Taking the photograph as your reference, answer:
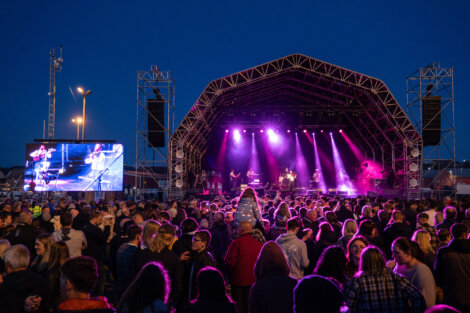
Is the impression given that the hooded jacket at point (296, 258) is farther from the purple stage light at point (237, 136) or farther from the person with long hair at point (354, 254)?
the purple stage light at point (237, 136)

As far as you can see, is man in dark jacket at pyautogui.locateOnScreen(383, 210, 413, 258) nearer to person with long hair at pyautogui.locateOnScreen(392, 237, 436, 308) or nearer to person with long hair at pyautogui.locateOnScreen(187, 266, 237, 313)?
person with long hair at pyautogui.locateOnScreen(392, 237, 436, 308)

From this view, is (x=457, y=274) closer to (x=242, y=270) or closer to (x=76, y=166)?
(x=242, y=270)

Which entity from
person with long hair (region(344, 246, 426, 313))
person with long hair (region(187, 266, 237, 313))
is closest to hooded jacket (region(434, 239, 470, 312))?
person with long hair (region(344, 246, 426, 313))

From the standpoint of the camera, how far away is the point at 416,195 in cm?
1983

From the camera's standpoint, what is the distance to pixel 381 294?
2.67 m

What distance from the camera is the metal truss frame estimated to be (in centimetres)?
1931

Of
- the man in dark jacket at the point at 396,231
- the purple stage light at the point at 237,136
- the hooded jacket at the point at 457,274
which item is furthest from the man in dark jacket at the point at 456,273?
the purple stage light at the point at 237,136

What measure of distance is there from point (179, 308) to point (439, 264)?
3065 millimetres

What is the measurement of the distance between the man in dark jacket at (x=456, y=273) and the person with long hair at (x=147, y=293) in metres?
3.04

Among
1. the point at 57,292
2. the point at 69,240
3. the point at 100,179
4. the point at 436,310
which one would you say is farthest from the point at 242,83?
the point at 436,310

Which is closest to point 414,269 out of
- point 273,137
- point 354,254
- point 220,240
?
point 354,254

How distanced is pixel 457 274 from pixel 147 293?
322 cm

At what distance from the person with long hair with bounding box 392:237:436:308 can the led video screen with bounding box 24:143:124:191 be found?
1738 centimetres

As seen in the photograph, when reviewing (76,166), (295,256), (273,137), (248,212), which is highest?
(273,137)
